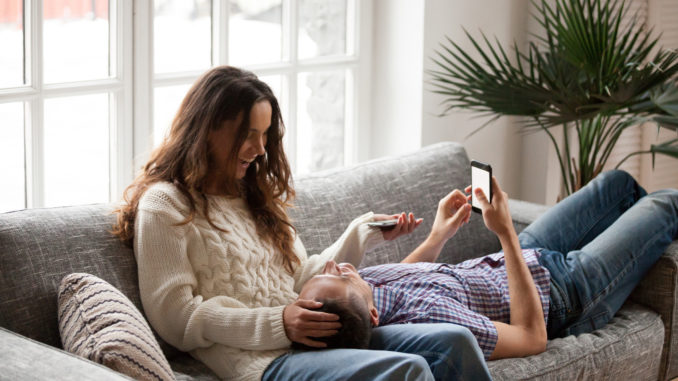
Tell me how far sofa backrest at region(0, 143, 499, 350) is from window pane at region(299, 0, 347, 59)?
1.95ft

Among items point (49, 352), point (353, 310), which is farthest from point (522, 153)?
point (49, 352)

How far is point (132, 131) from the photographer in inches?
103

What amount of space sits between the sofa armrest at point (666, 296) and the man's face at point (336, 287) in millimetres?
1007

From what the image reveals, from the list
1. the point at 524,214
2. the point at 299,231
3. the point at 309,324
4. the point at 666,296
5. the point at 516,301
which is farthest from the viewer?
the point at 524,214

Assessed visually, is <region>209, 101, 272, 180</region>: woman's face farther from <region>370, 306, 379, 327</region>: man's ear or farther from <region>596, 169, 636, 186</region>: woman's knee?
<region>596, 169, 636, 186</region>: woman's knee

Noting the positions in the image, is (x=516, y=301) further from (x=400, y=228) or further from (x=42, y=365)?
(x=42, y=365)

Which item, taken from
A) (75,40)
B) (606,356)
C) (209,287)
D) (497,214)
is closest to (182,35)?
(75,40)

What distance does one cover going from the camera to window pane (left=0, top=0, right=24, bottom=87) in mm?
2256

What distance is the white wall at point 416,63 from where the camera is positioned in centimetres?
327

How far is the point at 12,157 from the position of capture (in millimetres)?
2348

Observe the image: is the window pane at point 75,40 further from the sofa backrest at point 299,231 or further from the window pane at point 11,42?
the sofa backrest at point 299,231

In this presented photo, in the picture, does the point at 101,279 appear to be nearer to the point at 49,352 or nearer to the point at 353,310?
the point at 49,352

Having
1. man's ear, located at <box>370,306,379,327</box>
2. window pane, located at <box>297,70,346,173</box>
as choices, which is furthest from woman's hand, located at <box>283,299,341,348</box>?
window pane, located at <box>297,70,346,173</box>

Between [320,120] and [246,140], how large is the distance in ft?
4.16
